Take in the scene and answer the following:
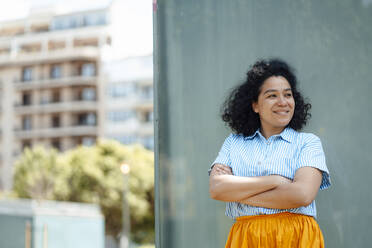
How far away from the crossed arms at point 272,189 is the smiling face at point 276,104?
0.30 meters

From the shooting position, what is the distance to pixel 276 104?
254cm

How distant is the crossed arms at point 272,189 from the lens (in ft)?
7.41

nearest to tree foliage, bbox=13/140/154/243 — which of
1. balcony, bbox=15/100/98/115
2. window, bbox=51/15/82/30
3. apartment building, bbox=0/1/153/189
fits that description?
apartment building, bbox=0/1/153/189

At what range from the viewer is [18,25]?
58094 millimetres

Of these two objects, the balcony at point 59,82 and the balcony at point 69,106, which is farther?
the balcony at point 59,82

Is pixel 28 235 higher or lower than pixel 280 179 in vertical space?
lower

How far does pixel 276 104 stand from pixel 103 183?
30239 millimetres

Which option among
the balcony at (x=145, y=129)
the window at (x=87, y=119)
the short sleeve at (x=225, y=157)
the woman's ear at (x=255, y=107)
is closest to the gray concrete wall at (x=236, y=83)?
the woman's ear at (x=255, y=107)

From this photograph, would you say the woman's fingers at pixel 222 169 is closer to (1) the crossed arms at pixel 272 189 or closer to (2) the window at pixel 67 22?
(1) the crossed arms at pixel 272 189

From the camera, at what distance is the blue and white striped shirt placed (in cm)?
238

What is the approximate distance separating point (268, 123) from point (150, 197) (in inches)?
1241

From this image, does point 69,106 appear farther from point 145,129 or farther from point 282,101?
point 282,101

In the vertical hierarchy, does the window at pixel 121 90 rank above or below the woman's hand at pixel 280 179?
above

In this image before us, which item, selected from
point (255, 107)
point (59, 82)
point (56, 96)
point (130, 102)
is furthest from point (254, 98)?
point (56, 96)
